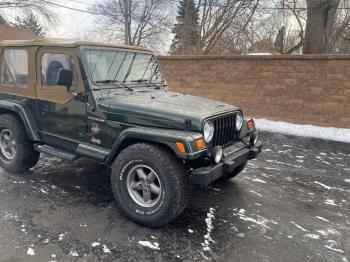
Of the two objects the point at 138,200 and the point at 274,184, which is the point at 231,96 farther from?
the point at 138,200

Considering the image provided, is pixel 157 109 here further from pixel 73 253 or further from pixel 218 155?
pixel 73 253

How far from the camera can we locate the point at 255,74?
10.1 m

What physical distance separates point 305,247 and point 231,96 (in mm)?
7666

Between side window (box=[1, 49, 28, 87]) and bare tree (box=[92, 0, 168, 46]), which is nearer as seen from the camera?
side window (box=[1, 49, 28, 87])

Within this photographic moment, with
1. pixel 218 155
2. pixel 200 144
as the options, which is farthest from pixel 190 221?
pixel 200 144

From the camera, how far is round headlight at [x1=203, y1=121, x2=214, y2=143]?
353cm

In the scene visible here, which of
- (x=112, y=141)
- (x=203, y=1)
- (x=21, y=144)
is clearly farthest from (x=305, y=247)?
(x=203, y=1)

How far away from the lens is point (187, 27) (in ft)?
80.3

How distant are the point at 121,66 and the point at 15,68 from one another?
1.71 meters

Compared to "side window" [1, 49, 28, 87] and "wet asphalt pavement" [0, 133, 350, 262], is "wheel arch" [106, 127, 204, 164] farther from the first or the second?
"side window" [1, 49, 28, 87]

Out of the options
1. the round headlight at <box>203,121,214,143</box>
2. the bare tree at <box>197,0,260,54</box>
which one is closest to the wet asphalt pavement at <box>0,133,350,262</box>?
the round headlight at <box>203,121,214,143</box>

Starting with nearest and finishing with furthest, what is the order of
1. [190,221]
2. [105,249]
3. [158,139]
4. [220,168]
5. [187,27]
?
[105,249] < [158,139] < [220,168] < [190,221] < [187,27]

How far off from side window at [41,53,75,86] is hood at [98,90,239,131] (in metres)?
0.74

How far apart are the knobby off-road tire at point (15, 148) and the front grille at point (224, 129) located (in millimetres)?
2834
